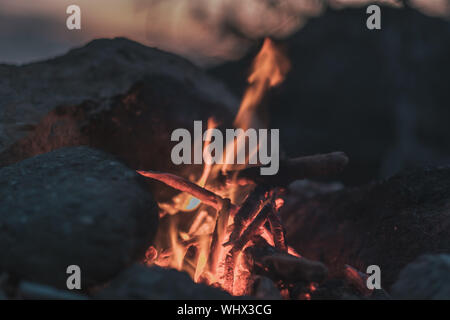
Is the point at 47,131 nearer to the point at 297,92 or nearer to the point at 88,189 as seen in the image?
the point at 88,189

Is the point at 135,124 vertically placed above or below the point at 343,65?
below

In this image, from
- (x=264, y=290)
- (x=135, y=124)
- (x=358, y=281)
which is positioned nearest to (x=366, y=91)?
(x=135, y=124)

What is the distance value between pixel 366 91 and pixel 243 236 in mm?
5802

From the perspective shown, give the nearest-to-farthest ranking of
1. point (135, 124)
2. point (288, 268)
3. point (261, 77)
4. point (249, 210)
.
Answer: point (288, 268)
point (249, 210)
point (135, 124)
point (261, 77)

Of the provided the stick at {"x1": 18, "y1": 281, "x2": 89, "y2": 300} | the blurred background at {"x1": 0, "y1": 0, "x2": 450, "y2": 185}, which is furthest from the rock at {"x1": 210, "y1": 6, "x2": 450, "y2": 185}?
the stick at {"x1": 18, "y1": 281, "x2": 89, "y2": 300}

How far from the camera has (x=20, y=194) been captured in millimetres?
1419

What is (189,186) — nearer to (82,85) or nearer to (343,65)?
(82,85)

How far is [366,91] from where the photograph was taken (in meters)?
6.46

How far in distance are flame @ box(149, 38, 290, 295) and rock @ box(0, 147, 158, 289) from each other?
0.55m

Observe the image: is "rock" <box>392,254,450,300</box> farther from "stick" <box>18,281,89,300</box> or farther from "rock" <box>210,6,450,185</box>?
"rock" <box>210,6,450,185</box>

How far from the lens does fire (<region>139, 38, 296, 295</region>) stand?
176 centimetres

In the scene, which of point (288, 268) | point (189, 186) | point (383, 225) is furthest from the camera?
point (383, 225)

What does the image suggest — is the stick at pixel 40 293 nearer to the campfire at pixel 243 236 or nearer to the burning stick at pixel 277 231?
the campfire at pixel 243 236

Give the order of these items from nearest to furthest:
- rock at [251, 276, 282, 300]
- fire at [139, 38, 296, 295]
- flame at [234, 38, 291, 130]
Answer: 1. rock at [251, 276, 282, 300]
2. fire at [139, 38, 296, 295]
3. flame at [234, 38, 291, 130]
